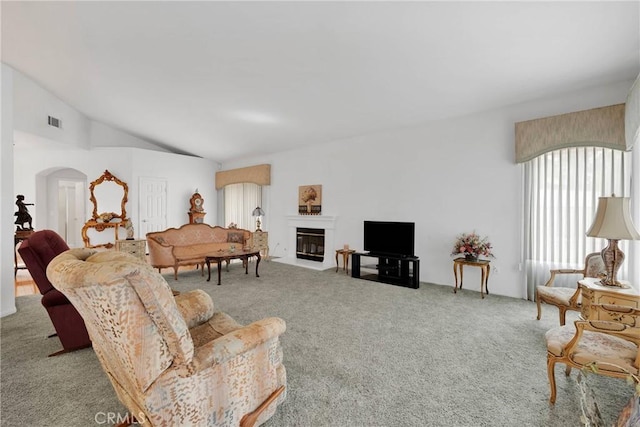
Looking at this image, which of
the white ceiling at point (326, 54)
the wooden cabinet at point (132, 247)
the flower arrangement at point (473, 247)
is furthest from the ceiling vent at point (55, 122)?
the flower arrangement at point (473, 247)

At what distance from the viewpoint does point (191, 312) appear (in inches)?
81.7

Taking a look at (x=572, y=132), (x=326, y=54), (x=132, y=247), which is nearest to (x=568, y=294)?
(x=572, y=132)

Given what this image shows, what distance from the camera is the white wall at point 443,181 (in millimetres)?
4160

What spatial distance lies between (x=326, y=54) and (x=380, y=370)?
10.7 feet

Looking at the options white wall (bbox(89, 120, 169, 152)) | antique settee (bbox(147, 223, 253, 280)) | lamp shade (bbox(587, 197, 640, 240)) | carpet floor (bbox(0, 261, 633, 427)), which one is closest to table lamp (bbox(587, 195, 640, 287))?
lamp shade (bbox(587, 197, 640, 240))

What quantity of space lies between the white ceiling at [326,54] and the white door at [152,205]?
2.72 meters

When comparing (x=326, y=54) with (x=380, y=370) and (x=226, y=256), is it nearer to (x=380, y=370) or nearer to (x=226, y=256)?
(x=380, y=370)

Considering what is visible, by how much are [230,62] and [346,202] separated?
11.5 ft

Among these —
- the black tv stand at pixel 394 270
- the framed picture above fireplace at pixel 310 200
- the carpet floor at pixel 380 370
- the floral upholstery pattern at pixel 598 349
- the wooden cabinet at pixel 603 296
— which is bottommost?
the carpet floor at pixel 380 370

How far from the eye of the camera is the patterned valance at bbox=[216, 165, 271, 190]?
24.9ft

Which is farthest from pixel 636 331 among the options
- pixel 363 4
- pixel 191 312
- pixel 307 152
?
pixel 307 152

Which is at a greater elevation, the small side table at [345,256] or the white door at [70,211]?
the white door at [70,211]

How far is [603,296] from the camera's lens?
2.41 metres

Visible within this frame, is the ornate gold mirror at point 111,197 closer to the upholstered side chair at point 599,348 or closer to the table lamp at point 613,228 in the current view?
the upholstered side chair at point 599,348
